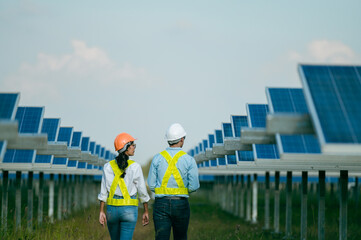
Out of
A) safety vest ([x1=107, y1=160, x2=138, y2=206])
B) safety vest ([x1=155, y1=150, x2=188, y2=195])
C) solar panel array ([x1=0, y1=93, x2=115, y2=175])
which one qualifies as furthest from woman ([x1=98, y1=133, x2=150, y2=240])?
solar panel array ([x1=0, y1=93, x2=115, y2=175])

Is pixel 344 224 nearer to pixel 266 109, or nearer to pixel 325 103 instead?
pixel 266 109

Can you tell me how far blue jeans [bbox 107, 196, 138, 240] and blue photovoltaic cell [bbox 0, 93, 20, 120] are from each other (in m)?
2.31

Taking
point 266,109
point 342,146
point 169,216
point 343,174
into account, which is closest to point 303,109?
point 343,174

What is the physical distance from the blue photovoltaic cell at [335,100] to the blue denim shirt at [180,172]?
6.82ft

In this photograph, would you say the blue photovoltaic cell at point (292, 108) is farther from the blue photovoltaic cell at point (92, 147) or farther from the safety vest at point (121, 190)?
the blue photovoltaic cell at point (92, 147)

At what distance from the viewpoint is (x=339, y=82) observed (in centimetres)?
893

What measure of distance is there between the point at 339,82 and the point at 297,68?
2.23ft

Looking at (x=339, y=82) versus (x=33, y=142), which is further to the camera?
(x=339, y=82)

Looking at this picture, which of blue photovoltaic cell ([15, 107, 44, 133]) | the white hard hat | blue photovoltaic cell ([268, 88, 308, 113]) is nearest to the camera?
the white hard hat

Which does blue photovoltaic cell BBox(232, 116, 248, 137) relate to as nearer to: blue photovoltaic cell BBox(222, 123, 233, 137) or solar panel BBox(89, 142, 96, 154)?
blue photovoltaic cell BBox(222, 123, 233, 137)

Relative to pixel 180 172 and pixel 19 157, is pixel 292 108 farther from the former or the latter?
pixel 19 157

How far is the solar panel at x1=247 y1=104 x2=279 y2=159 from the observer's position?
505 inches

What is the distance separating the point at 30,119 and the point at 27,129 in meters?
0.78

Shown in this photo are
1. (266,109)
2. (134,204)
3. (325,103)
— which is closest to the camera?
(325,103)
